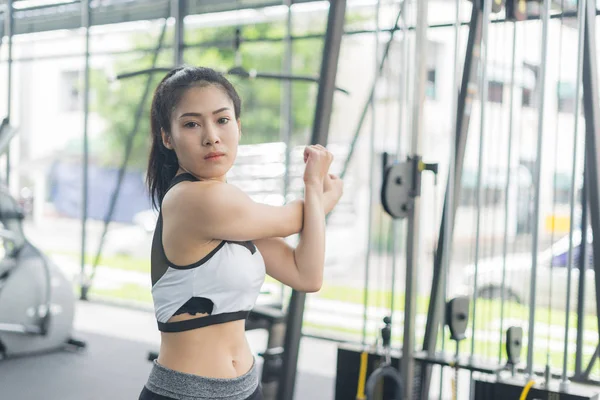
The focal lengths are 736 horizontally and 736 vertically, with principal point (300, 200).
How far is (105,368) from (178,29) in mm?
3112

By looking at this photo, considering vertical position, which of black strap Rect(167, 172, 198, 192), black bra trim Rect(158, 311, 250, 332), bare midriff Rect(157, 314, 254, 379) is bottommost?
bare midriff Rect(157, 314, 254, 379)

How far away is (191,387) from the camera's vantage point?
1.35m

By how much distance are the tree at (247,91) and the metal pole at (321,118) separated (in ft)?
26.8

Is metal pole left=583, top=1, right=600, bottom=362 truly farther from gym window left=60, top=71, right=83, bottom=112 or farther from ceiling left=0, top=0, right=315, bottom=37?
gym window left=60, top=71, right=83, bottom=112

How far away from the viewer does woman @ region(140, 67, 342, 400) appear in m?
1.32

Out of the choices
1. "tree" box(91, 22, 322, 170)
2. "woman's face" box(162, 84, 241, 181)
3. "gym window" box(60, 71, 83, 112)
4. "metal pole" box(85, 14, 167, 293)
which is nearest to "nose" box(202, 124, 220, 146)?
"woman's face" box(162, 84, 241, 181)

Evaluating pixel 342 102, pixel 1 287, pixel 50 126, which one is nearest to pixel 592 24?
pixel 1 287

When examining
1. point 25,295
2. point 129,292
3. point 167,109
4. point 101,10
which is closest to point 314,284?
point 167,109

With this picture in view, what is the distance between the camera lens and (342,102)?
11945mm

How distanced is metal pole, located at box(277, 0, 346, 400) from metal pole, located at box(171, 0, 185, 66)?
409cm

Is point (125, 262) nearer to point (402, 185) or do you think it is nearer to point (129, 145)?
point (129, 145)

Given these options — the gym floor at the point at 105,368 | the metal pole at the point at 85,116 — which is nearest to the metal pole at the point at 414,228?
the gym floor at the point at 105,368

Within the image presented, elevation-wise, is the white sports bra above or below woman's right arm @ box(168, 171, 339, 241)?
below

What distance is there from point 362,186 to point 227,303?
9.34m
